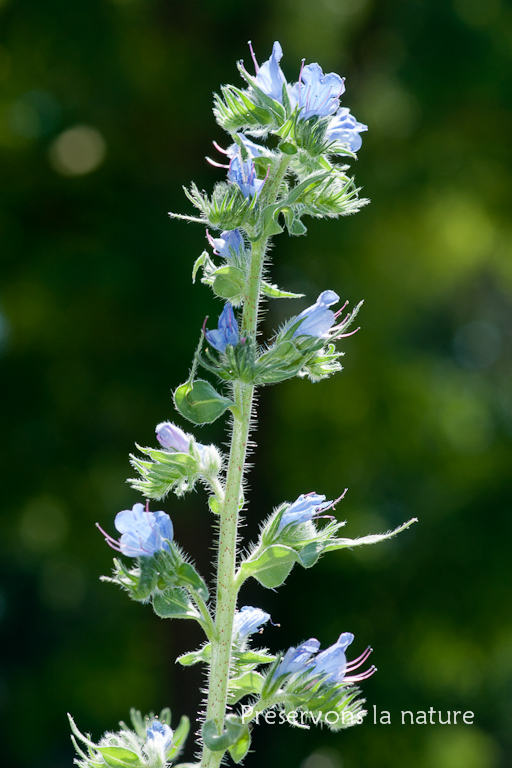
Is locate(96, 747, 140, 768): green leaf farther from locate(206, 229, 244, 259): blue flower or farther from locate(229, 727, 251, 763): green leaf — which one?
locate(206, 229, 244, 259): blue flower

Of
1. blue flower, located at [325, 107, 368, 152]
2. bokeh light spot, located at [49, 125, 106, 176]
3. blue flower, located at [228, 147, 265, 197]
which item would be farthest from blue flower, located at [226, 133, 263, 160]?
bokeh light spot, located at [49, 125, 106, 176]

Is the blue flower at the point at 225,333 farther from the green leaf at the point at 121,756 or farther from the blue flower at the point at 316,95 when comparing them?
the green leaf at the point at 121,756

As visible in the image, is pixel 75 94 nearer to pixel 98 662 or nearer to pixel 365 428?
pixel 365 428

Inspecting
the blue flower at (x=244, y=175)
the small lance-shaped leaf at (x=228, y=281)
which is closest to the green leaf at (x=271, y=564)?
the small lance-shaped leaf at (x=228, y=281)

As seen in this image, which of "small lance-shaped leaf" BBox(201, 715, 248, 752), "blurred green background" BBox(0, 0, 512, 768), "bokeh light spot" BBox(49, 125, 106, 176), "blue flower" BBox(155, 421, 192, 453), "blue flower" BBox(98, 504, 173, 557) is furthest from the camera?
"bokeh light spot" BBox(49, 125, 106, 176)

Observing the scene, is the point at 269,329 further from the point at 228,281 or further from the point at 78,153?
the point at 228,281
